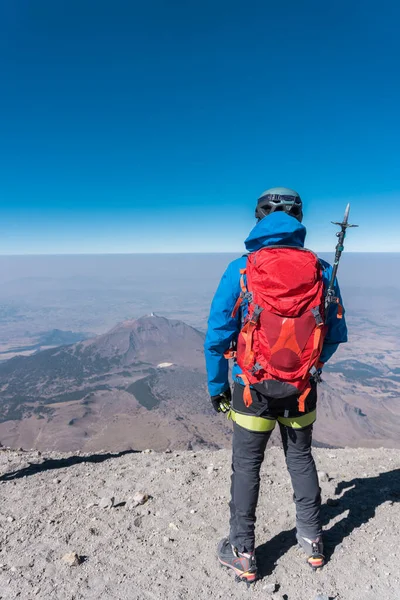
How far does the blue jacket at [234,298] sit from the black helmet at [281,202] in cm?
17

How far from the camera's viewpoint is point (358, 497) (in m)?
4.40

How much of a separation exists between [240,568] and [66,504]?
2.74 metres

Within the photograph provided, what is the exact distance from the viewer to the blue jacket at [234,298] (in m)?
2.78

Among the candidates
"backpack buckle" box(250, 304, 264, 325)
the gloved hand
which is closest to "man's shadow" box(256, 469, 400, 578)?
the gloved hand

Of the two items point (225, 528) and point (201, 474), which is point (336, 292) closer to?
point (225, 528)

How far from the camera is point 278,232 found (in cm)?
273

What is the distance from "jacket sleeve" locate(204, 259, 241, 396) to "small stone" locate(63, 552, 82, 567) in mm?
Result: 2271

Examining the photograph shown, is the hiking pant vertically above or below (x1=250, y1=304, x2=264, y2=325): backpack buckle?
below

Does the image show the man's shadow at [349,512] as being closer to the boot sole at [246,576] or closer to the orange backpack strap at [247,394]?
the boot sole at [246,576]

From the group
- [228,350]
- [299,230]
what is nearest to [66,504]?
[228,350]

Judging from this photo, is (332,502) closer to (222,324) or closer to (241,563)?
(241,563)

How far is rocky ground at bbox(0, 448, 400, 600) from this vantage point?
291 cm

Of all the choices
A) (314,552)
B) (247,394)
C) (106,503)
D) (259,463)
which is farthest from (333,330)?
(106,503)

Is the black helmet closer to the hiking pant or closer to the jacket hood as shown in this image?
the jacket hood
